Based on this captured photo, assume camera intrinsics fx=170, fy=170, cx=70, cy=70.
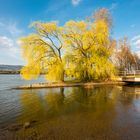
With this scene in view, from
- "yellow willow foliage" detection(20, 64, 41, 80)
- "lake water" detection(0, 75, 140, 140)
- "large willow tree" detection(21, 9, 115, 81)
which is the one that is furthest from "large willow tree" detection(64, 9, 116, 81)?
"lake water" detection(0, 75, 140, 140)

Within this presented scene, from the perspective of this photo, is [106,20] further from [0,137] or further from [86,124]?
[0,137]

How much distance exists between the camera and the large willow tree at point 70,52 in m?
30.2

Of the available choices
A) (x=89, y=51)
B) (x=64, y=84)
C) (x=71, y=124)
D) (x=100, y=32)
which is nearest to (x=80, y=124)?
(x=71, y=124)

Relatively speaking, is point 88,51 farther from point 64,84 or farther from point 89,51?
point 64,84

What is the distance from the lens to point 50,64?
30875 millimetres

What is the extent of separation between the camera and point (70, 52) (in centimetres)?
3241

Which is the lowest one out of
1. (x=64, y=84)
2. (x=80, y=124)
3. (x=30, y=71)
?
(x=80, y=124)

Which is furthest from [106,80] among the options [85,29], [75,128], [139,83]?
[75,128]

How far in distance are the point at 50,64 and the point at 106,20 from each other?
51.9 feet

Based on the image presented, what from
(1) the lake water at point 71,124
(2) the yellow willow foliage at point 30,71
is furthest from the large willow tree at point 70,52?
(1) the lake water at point 71,124

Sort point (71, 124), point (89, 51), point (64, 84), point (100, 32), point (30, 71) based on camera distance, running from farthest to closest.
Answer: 1. point (89, 51)
2. point (100, 32)
3. point (64, 84)
4. point (30, 71)
5. point (71, 124)

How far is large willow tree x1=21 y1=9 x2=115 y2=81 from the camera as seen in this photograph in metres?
30.2

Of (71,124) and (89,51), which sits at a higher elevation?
(89,51)

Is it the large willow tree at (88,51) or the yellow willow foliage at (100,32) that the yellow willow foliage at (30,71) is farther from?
the yellow willow foliage at (100,32)
